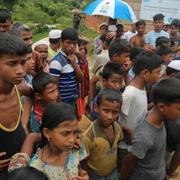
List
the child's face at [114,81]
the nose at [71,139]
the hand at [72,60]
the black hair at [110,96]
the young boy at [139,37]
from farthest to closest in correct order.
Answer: the young boy at [139,37] < the hand at [72,60] < the child's face at [114,81] < the black hair at [110,96] < the nose at [71,139]

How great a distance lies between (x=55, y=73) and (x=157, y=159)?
164 cm

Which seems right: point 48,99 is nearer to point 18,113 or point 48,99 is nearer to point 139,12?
point 18,113

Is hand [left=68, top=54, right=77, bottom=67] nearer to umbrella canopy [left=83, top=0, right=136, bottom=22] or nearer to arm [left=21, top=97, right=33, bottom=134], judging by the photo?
arm [left=21, top=97, right=33, bottom=134]

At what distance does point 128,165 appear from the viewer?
2.58m

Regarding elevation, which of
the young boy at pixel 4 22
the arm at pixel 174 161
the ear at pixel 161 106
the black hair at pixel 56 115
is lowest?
the arm at pixel 174 161

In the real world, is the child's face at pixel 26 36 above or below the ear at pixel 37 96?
above

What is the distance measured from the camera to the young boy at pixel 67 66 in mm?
3752

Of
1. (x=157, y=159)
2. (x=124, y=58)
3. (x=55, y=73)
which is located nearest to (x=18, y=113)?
(x=157, y=159)

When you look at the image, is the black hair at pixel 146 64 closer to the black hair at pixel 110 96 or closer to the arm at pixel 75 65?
the black hair at pixel 110 96

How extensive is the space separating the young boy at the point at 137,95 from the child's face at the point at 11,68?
1.27 meters

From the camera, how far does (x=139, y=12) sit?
10930 mm

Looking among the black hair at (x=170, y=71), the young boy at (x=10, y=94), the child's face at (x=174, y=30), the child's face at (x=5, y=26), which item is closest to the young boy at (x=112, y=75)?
the black hair at (x=170, y=71)

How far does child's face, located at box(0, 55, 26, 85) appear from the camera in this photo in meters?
2.05

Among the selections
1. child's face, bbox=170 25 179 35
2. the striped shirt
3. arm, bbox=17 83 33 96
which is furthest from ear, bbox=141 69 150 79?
child's face, bbox=170 25 179 35
